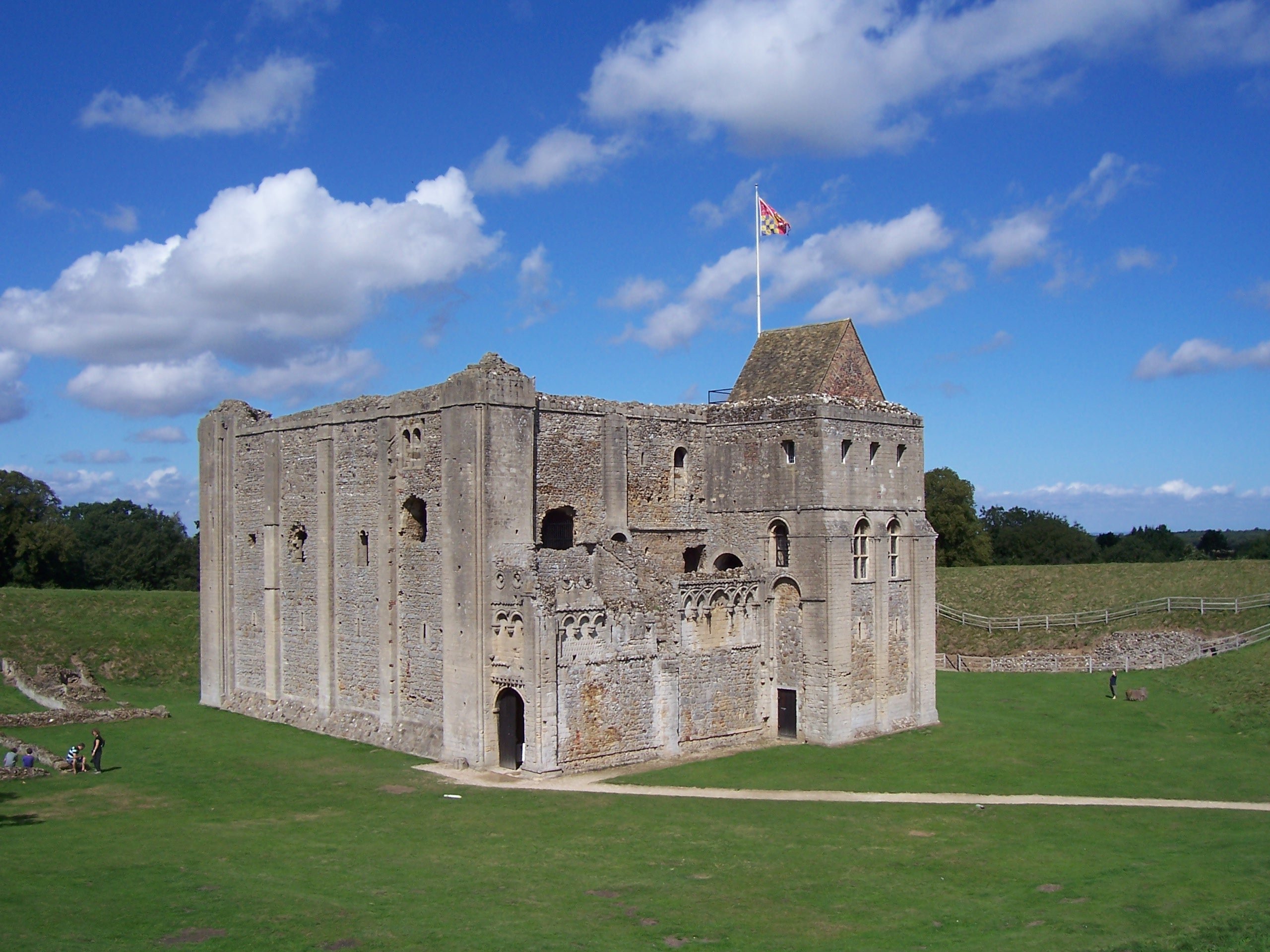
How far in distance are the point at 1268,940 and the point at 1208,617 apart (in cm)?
3511

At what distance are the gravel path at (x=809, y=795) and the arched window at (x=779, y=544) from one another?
9021mm

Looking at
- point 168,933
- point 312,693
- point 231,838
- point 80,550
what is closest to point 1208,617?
point 312,693

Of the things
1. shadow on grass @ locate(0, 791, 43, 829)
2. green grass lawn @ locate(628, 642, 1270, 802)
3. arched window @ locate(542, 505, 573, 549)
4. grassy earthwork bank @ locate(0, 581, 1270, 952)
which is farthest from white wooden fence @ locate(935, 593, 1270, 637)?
shadow on grass @ locate(0, 791, 43, 829)

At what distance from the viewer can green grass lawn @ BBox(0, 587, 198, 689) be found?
47.6 m

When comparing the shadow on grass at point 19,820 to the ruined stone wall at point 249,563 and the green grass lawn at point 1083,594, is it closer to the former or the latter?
the ruined stone wall at point 249,563

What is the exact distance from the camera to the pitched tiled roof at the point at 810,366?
38.5 meters

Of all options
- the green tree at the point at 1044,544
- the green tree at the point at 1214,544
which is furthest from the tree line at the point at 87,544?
the green tree at the point at 1214,544

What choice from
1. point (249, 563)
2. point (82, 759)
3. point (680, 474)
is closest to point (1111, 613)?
point (680, 474)

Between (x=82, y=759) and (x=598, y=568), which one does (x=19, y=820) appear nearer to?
(x=82, y=759)

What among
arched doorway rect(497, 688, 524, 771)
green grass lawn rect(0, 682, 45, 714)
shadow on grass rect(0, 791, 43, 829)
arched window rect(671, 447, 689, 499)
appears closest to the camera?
shadow on grass rect(0, 791, 43, 829)

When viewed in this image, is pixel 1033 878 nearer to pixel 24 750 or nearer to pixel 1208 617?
pixel 24 750

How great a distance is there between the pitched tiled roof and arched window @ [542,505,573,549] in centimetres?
838

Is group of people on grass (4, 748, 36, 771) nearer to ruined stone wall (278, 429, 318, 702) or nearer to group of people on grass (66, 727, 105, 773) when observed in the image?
group of people on grass (66, 727, 105, 773)

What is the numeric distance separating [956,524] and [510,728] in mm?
56834
